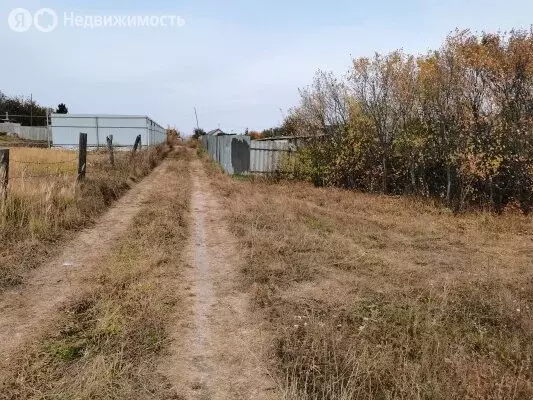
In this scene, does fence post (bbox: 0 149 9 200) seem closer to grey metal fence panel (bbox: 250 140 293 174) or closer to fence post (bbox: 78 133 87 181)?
fence post (bbox: 78 133 87 181)

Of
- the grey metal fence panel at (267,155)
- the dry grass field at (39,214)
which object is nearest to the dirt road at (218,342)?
the dry grass field at (39,214)

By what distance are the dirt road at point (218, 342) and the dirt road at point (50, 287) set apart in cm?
124

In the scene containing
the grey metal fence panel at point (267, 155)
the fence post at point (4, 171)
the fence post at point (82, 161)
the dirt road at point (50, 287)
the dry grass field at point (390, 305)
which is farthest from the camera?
the grey metal fence panel at point (267, 155)

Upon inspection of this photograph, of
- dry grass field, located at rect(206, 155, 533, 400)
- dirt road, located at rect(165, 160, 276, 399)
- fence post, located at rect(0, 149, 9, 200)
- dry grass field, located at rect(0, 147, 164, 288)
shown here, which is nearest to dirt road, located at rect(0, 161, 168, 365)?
dry grass field, located at rect(0, 147, 164, 288)

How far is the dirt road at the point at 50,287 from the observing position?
3.81 m

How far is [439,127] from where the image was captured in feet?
42.2

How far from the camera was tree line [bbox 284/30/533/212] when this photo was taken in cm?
1167

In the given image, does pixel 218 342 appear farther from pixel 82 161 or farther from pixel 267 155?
pixel 267 155

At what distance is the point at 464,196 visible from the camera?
12.2 m

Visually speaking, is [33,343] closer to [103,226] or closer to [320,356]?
[320,356]

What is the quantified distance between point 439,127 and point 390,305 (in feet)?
31.5

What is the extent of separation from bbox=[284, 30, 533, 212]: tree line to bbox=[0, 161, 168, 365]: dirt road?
30.6 feet

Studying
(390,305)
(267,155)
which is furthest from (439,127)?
(390,305)

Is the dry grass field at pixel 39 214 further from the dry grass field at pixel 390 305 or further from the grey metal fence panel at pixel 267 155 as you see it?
the grey metal fence panel at pixel 267 155
